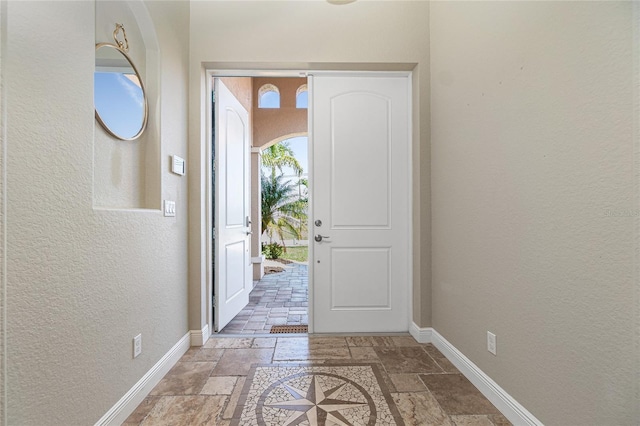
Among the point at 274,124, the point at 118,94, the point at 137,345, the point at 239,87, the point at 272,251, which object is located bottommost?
the point at 272,251

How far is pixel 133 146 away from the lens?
1.82m

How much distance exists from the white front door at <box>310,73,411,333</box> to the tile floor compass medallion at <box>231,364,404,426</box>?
2.10 ft

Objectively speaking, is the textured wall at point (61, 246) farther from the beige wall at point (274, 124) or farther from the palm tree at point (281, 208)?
the palm tree at point (281, 208)

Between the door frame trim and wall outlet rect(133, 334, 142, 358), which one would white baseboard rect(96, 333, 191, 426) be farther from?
the door frame trim

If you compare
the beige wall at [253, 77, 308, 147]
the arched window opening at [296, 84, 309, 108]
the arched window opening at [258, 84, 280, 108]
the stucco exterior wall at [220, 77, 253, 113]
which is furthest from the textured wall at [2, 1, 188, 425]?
the arched window opening at [296, 84, 309, 108]

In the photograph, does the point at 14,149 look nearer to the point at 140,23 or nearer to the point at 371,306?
the point at 140,23

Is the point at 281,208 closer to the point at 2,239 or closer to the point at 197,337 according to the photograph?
the point at 197,337

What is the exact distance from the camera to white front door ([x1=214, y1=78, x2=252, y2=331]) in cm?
270

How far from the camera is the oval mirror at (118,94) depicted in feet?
4.90

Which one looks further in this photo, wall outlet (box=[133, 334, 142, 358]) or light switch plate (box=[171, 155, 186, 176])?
light switch plate (box=[171, 155, 186, 176])

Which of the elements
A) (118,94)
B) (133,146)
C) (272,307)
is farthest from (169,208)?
(272,307)

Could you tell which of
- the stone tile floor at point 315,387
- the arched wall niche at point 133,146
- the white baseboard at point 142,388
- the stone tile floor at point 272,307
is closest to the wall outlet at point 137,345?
the white baseboard at point 142,388

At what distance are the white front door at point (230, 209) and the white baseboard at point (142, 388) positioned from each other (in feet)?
Answer: 1.74

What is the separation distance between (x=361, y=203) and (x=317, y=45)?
140cm
